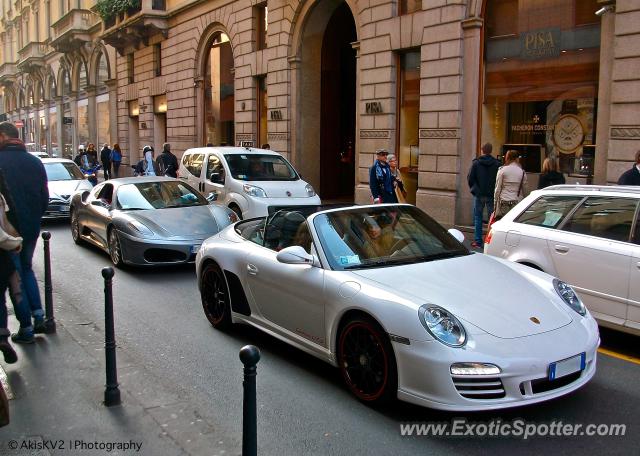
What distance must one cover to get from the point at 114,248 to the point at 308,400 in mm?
6222

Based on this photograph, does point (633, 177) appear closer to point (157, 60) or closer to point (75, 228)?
point (75, 228)

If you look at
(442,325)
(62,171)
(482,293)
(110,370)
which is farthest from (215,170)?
(442,325)

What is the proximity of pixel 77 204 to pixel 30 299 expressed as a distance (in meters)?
6.46

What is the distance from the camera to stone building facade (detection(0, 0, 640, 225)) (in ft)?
39.6

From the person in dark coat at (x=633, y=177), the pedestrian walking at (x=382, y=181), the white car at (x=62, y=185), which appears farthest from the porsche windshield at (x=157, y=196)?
the person in dark coat at (x=633, y=177)

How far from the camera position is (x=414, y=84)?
15.9m


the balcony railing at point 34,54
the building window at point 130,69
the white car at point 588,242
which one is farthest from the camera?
the balcony railing at point 34,54

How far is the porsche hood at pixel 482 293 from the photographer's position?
4.27 metres

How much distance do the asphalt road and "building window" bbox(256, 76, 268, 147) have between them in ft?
51.5

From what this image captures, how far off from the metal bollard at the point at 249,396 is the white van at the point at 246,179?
9558 mm

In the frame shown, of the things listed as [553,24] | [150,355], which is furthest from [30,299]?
[553,24]

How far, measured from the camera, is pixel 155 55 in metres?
30.7

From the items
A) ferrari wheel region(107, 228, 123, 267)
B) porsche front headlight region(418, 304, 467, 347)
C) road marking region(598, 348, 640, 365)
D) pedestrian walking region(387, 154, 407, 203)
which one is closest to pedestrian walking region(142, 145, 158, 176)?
ferrari wheel region(107, 228, 123, 267)

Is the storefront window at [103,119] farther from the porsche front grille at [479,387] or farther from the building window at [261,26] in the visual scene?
the porsche front grille at [479,387]
